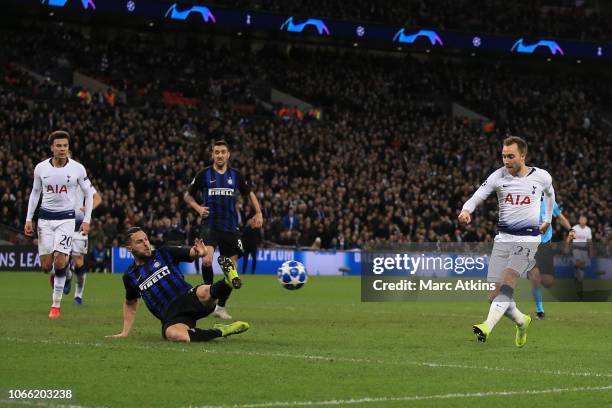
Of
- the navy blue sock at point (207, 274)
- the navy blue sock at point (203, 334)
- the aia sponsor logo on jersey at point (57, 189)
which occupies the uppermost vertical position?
the aia sponsor logo on jersey at point (57, 189)

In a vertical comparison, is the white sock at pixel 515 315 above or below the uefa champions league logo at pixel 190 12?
below

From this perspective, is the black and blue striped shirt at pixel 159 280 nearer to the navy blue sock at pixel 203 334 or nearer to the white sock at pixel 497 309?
the navy blue sock at pixel 203 334

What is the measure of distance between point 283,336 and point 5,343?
11.1ft

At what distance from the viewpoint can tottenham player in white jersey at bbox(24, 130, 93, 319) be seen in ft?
52.4

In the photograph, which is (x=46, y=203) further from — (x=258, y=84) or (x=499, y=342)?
(x=258, y=84)

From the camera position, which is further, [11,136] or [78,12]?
[78,12]

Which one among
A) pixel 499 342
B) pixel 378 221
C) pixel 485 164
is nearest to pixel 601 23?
pixel 485 164

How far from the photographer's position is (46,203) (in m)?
16.1

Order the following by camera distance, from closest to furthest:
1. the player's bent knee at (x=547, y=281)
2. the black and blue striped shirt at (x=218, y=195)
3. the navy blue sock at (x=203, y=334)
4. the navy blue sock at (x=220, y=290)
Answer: the navy blue sock at (x=220, y=290) → the navy blue sock at (x=203, y=334) → the black and blue striped shirt at (x=218, y=195) → the player's bent knee at (x=547, y=281)

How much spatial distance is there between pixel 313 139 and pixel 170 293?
3364 centimetres

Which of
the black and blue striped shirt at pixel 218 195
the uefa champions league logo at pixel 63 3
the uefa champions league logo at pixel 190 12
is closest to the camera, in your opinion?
the black and blue striped shirt at pixel 218 195

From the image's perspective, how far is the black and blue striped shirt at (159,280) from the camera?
1220cm

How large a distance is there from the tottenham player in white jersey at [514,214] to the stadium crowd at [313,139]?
74.0 ft

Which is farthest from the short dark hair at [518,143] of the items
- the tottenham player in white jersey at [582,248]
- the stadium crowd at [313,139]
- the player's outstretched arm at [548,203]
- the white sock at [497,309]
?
the stadium crowd at [313,139]
